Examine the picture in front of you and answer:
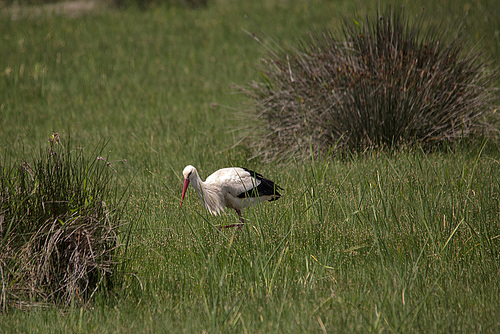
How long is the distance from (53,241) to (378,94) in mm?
4792

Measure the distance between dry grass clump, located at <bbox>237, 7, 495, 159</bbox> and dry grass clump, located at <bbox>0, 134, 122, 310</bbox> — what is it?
3719 mm

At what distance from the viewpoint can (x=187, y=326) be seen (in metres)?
2.83

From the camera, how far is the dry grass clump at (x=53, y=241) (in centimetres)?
343

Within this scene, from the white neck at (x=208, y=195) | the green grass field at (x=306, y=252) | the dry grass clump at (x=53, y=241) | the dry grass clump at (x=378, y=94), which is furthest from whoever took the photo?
the dry grass clump at (x=378, y=94)

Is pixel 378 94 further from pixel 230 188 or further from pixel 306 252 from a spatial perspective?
pixel 306 252

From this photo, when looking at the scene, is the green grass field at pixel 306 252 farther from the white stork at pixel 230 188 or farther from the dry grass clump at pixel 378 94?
the dry grass clump at pixel 378 94

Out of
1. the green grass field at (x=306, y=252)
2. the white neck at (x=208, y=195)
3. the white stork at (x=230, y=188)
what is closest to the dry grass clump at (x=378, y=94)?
the green grass field at (x=306, y=252)

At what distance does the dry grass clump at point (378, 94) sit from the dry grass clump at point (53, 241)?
146 inches

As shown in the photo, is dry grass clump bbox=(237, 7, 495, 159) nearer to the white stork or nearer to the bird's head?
the white stork

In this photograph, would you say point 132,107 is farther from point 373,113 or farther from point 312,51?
point 373,113

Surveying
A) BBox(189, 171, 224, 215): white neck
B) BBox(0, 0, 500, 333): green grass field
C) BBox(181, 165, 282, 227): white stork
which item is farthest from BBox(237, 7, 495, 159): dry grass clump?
BBox(189, 171, 224, 215): white neck

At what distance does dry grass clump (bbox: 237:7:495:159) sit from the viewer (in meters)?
6.70

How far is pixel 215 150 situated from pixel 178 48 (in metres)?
9.14

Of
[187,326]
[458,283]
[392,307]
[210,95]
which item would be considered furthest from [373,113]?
[210,95]
